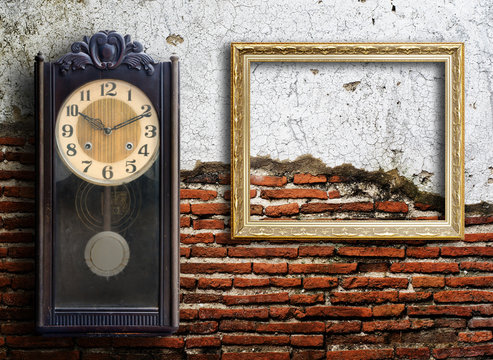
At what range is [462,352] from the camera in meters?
2.08

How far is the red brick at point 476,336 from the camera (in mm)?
2082

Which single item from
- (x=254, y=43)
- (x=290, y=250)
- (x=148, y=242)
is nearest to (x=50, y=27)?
(x=254, y=43)

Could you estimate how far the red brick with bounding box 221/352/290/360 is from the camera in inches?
81.3

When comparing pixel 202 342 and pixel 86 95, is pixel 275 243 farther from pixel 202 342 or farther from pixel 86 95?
pixel 86 95

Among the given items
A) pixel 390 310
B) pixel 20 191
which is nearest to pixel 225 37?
pixel 20 191

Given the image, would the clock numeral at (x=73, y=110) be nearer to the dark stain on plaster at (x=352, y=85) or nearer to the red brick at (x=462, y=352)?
the dark stain on plaster at (x=352, y=85)

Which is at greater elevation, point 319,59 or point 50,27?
point 50,27

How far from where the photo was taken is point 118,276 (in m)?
1.90

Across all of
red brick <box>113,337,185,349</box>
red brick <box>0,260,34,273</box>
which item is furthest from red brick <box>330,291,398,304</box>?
red brick <box>0,260,34,273</box>

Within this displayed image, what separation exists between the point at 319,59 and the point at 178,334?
1370mm

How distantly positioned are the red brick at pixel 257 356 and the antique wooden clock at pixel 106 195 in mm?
327

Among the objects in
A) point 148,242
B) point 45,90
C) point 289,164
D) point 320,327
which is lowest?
point 320,327

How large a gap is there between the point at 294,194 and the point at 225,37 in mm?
767

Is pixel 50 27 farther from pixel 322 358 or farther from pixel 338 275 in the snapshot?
pixel 322 358
